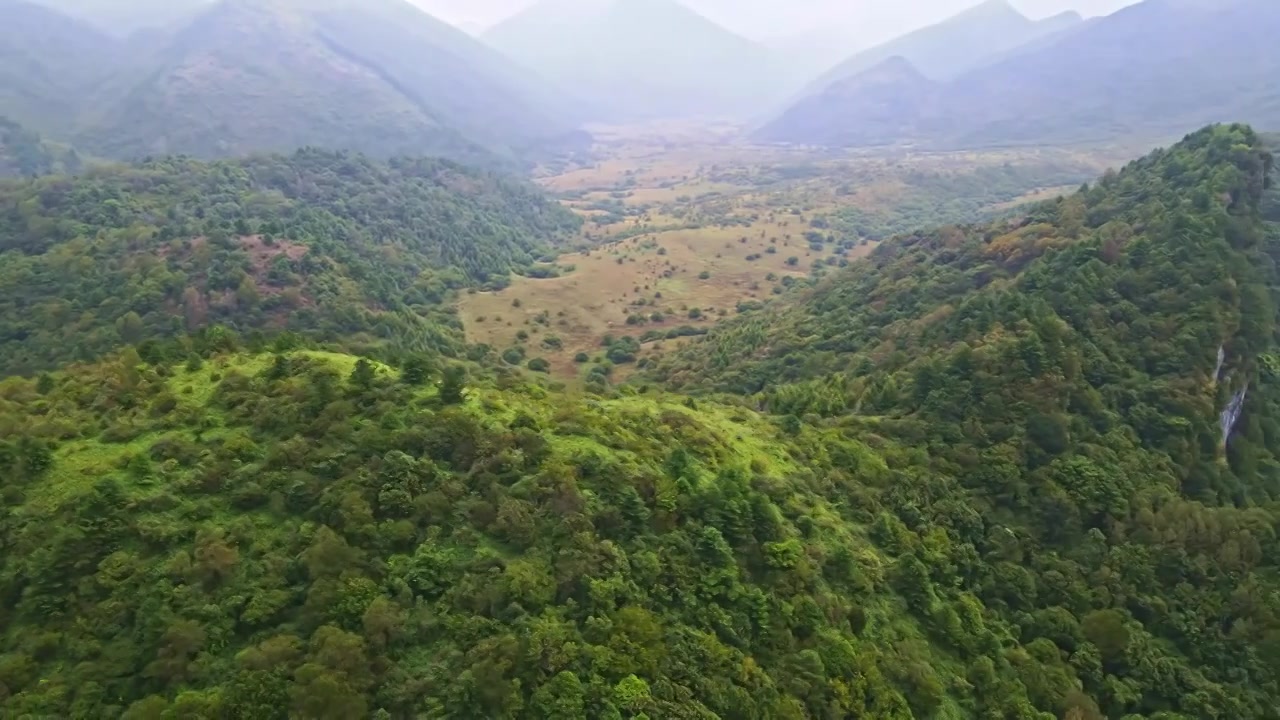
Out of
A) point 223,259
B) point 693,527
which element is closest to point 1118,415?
point 693,527

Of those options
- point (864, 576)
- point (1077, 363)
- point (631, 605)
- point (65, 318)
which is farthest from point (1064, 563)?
point (65, 318)

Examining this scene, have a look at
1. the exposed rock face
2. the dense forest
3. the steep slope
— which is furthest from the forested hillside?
the exposed rock face

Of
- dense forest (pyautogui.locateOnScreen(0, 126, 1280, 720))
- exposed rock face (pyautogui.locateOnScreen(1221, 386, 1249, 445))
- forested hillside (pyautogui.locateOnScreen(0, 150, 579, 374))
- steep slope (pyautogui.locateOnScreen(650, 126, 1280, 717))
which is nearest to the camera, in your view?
dense forest (pyautogui.locateOnScreen(0, 126, 1280, 720))

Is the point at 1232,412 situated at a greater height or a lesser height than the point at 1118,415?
lesser

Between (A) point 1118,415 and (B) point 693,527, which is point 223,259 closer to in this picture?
(B) point 693,527

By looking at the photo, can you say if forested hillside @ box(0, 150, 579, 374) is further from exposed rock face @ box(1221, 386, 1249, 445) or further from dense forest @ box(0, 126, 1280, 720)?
exposed rock face @ box(1221, 386, 1249, 445)
